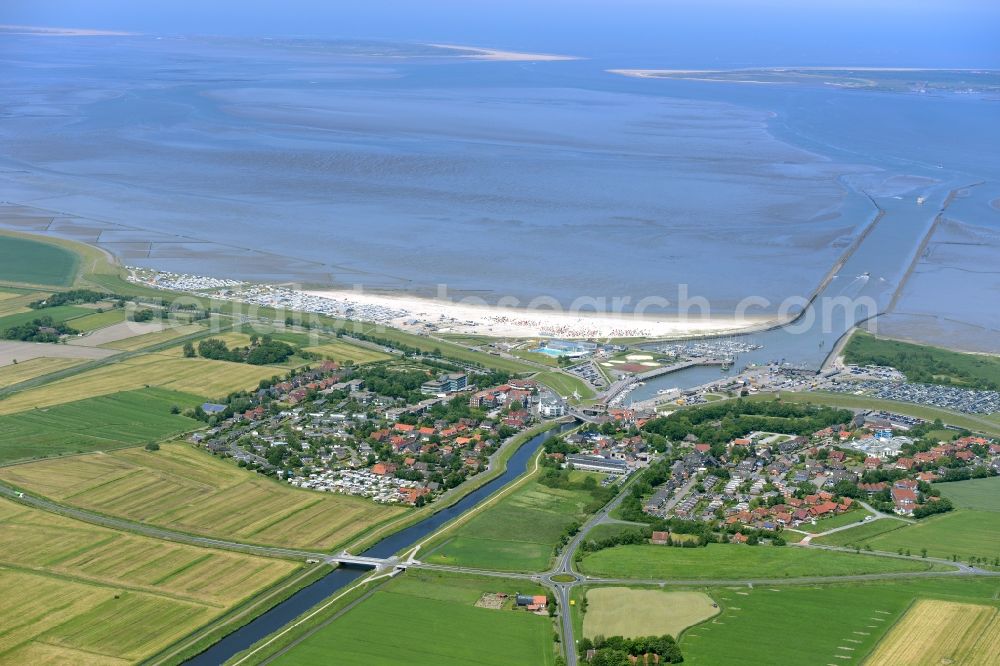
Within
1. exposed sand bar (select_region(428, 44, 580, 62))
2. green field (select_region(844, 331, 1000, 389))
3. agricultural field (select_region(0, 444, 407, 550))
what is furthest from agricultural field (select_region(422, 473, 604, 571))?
exposed sand bar (select_region(428, 44, 580, 62))

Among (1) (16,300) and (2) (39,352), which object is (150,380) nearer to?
(2) (39,352)

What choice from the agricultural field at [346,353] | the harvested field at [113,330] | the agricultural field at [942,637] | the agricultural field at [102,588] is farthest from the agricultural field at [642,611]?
the harvested field at [113,330]

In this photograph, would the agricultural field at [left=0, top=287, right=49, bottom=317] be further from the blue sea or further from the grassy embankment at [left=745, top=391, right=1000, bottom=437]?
the grassy embankment at [left=745, top=391, right=1000, bottom=437]

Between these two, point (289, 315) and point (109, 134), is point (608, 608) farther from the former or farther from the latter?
point (109, 134)

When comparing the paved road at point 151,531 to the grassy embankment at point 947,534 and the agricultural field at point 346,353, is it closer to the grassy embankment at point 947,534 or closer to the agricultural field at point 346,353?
the grassy embankment at point 947,534

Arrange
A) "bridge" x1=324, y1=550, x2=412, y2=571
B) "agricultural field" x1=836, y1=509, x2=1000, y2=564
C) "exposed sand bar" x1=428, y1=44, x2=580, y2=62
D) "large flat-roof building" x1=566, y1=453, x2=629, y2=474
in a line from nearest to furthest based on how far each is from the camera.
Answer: "bridge" x1=324, y1=550, x2=412, y2=571 < "agricultural field" x1=836, y1=509, x2=1000, y2=564 < "large flat-roof building" x1=566, y1=453, x2=629, y2=474 < "exposed sand bar" x1=428, y1=44, x2=580, y2=62

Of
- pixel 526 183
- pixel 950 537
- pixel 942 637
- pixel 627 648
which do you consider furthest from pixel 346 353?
pixel 526 183

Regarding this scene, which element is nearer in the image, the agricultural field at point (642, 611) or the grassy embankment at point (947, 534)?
the agricultural field at point (642, 611)
